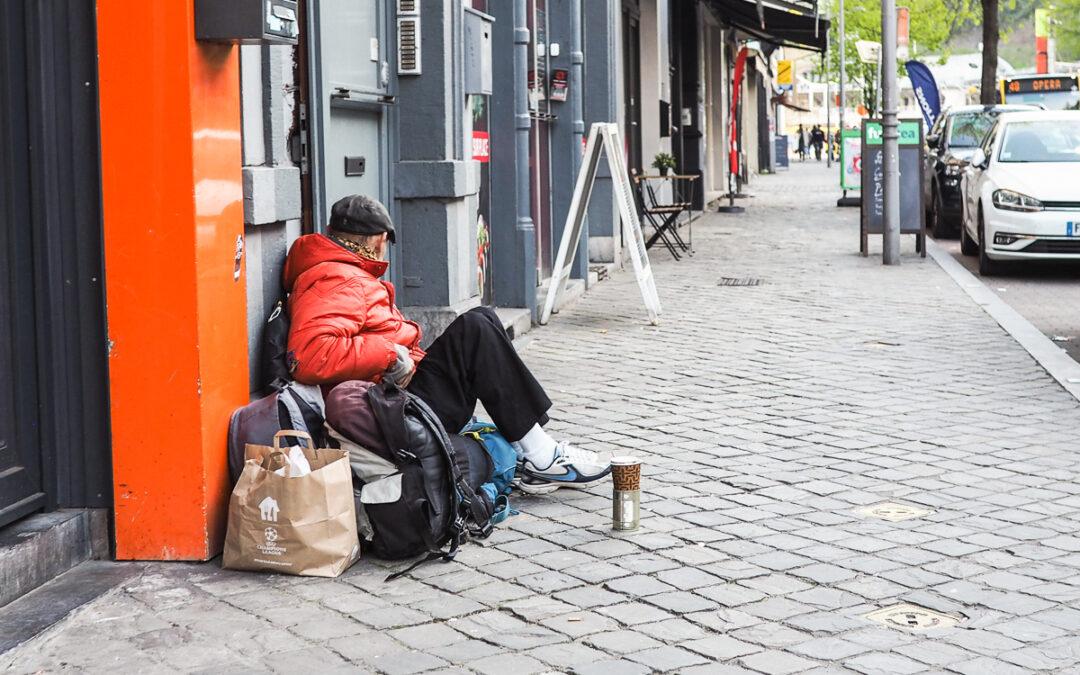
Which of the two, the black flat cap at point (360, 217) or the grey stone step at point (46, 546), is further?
the black flat cap at point (360, 217)

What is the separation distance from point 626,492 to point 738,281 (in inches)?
352

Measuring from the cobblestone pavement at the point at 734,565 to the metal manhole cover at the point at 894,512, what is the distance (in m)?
0.06

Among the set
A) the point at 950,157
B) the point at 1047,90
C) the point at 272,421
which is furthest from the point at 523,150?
the point at 1047,90

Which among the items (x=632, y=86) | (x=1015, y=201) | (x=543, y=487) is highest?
(x=632, y=86)

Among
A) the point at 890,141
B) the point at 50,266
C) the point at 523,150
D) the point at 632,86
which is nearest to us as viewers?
the point at 50,266

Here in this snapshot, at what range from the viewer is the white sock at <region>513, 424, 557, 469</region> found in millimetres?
5852

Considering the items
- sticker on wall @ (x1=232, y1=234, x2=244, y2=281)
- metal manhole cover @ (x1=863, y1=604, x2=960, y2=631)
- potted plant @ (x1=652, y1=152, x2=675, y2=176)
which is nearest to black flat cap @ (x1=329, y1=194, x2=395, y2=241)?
sticker on wall @ (x1=232, y1=234, x2=244, y2=281)

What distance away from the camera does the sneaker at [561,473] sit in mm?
5906

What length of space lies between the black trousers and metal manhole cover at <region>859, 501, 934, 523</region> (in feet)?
4.27

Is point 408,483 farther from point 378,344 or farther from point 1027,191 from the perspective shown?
point 1027,191

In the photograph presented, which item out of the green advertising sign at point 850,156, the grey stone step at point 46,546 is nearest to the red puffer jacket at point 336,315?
the grey stone step at point 46,546

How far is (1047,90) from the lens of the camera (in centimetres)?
3850

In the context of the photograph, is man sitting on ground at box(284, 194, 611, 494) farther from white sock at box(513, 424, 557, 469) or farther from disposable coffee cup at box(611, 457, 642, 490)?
disposable coffee cup at box(611, 457, 642, 490)

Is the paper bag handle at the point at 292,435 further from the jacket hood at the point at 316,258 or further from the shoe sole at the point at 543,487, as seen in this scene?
the shoe sole at the point at 543,487
